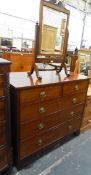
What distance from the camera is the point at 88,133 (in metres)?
2.46

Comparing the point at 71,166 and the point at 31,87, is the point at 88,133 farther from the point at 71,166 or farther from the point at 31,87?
the point at 31,87

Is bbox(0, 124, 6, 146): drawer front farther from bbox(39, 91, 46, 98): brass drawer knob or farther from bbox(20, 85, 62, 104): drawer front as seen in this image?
bbox(39, 91, 46, 98): brass drawer knob

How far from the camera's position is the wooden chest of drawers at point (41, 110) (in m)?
1.46

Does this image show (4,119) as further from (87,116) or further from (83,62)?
(83,62)

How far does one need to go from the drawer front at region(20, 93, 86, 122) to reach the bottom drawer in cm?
26

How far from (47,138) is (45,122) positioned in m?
0.25

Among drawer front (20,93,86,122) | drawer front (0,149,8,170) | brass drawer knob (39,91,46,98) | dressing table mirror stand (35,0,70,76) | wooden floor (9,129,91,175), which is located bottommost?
wooden floor (9,129,91,175)

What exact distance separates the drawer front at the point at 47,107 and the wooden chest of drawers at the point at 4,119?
0.56 feet

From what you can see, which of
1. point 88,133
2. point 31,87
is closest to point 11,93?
point 31,87

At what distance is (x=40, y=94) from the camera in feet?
5.08

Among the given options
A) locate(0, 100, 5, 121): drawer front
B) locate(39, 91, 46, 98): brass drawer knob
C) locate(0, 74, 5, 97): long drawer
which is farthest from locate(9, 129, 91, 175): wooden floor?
locate(0, 74, 5, 97): long drawer

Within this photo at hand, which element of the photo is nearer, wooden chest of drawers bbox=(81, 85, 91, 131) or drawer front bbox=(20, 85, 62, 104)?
drawer front bbox=(20, 85, 62, 104)

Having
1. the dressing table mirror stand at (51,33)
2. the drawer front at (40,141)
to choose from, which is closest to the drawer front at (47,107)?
the drawer front at (40,141)

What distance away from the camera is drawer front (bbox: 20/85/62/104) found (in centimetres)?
143
